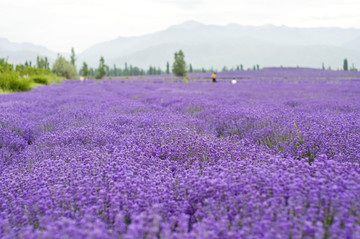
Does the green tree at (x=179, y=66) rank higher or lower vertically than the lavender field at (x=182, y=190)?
higher

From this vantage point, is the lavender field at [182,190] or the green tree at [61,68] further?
the green tree at [61,68]

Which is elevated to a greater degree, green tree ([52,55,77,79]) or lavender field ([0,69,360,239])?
green tree ([52,55,77,79])

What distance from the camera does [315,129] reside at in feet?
10.2

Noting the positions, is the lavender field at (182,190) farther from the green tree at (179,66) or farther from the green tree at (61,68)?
the green tree at (61,68)

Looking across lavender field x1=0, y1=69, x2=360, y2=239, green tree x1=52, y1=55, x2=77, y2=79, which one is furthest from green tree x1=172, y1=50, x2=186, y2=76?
lavender field x1=0, y1=69, x2=360, y2=239

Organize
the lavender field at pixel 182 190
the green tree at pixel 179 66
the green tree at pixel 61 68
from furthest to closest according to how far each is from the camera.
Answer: the green tree at pixel 61 68 < the green tree at pixel 179 66 < the lavender field at pixel 182 190

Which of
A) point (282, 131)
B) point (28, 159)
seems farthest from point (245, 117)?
point (28, 159)

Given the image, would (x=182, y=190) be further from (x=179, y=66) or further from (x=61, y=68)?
(x=61, y=68)

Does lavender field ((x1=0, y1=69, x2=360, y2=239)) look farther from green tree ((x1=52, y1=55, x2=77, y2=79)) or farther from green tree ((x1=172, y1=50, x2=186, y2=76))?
green tree ((x1=52, y1=55, x2=77, y2=79))

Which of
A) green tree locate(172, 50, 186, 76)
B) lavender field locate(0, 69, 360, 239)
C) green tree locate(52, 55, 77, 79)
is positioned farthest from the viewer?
green tree locate(52, 55, 77, 79)

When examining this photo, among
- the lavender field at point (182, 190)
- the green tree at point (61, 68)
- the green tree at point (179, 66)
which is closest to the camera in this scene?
the lavender field at point (182, 190)

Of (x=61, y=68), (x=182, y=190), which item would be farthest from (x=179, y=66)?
(x=182, y=190)

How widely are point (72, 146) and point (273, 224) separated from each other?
2.41 meters

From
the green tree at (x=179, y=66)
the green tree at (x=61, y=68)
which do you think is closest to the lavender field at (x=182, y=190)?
the green tree at (x=179, y=66)
